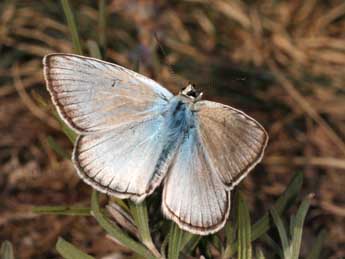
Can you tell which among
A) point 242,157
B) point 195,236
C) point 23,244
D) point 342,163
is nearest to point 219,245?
point 195,236

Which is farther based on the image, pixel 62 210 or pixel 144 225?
pixel 62 210

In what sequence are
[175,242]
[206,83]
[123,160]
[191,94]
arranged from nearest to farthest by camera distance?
[175,242] < [123,160] < [191,94] < [206,83]

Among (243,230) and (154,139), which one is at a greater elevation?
(154,139)

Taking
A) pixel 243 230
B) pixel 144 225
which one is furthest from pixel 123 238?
pixel 243 230

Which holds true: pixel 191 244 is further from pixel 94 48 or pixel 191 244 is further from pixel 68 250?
pixel 94 48

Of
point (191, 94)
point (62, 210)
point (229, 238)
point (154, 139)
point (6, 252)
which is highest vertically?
point (191, 94)

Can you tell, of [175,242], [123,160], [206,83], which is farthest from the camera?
[206,83]

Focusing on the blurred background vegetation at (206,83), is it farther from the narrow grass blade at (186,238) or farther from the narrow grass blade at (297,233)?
the narrow grass blade at (186,238)

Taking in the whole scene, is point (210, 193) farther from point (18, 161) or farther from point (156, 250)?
point (18, 161)

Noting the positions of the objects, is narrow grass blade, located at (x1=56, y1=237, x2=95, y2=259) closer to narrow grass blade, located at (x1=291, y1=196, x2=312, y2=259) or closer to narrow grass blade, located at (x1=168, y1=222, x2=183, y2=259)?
narrow grass blade, located at (x1=168, y1=222, x2=183, y2=259)
